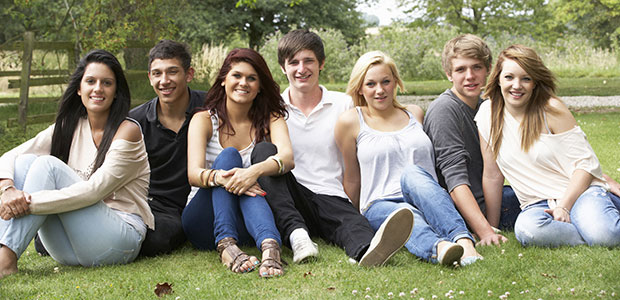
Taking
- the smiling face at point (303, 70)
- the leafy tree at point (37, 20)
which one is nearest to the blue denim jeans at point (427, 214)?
the smiling face at point (303, 70)

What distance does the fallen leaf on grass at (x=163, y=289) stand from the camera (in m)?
3.35

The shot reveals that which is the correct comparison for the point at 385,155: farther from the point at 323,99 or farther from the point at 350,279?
the point at 350,279

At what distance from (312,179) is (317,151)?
205 millimetres

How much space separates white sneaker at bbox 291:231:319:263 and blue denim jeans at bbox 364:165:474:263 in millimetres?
521

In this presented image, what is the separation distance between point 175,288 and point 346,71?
17.5 metres

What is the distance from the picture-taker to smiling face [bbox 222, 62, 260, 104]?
421 centimetres

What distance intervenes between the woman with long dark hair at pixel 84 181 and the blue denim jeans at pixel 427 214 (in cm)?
161

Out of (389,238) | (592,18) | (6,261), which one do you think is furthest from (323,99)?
(592,18)

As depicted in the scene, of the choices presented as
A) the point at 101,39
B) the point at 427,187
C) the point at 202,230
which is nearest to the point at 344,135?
the point at 427,187

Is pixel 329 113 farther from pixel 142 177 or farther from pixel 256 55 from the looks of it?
pixel 142 177

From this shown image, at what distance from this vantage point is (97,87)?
12.6 ft

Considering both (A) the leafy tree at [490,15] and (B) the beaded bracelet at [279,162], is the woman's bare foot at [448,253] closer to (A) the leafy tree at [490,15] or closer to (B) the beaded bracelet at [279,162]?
(B) the beaded bracelet at [279,162]

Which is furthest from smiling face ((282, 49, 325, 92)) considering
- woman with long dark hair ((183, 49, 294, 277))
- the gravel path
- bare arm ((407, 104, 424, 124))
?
the gravel path

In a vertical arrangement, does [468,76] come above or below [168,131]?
above
